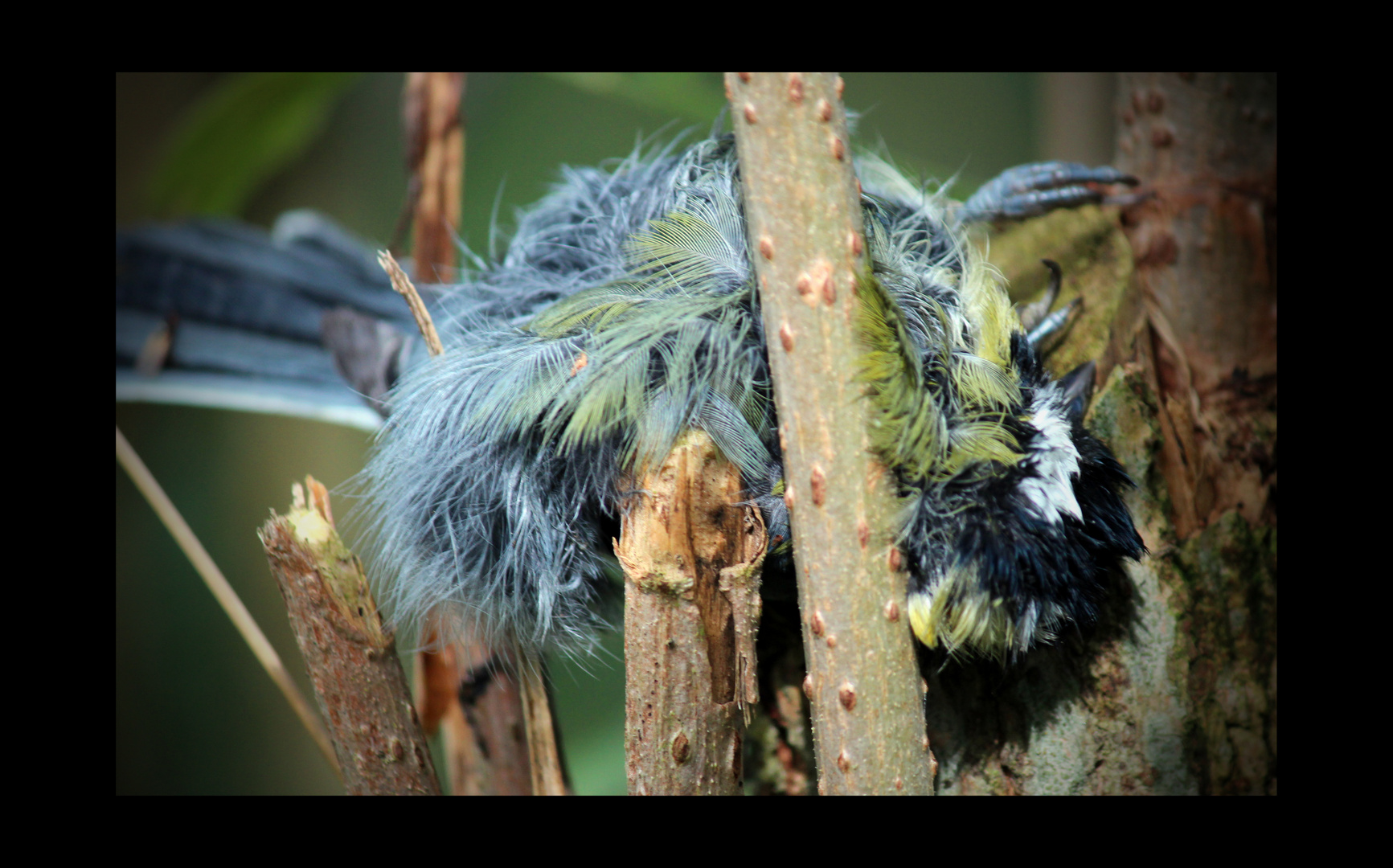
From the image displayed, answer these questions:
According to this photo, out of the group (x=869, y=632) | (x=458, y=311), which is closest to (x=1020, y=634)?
(x=869, y=632)

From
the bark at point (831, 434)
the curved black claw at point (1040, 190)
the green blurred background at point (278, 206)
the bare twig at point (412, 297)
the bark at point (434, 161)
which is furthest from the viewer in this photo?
the green blurred background at point (278, 206)

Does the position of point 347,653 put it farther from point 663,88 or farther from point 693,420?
point 663,88

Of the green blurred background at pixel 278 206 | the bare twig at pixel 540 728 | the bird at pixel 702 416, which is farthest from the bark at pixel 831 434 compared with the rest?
the green blurred background at pixel 278 206

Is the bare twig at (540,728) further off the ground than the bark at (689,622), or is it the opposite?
the bark at (689,622)

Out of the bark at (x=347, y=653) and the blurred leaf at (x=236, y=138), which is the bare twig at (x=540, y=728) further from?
the blurred leaf at (x=236, y=138)

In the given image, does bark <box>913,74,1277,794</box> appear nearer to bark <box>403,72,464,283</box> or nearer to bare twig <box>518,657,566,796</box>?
bare twig <box>518,657,566,796</box>

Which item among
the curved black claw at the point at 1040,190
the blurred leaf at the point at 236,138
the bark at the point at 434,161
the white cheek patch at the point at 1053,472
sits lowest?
the white cheek patch at the point at 1053,472
